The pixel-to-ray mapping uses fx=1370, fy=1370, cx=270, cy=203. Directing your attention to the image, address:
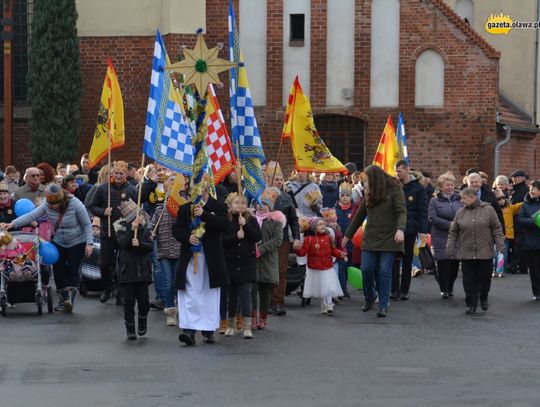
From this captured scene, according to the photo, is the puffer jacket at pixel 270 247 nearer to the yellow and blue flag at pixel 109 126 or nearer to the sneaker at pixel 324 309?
the sneaker at pixel 324 309

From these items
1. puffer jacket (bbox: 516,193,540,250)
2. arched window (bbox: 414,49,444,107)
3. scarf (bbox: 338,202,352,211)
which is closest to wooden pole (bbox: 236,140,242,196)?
scarf (bbox: 338,202,352,211)

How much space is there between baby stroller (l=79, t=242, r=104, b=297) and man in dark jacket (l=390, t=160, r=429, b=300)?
13.3 ft

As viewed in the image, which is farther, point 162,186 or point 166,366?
point 162,186

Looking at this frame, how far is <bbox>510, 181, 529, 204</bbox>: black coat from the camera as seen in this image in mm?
25234

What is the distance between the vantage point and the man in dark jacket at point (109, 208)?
1784 centimetres

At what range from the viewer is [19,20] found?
110 feet

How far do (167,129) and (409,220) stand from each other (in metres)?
4.62

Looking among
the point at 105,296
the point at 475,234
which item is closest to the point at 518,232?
the point at 475,234

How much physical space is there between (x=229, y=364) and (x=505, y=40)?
94.1 feet

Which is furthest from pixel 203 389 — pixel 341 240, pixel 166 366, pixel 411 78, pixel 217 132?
pixel 411 78

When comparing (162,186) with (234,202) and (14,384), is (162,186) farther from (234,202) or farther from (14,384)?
(14,384)

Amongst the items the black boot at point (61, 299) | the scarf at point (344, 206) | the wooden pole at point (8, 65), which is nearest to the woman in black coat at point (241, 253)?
the black boot at point (61, 299)

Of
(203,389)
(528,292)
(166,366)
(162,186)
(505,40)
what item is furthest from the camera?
(505,40)

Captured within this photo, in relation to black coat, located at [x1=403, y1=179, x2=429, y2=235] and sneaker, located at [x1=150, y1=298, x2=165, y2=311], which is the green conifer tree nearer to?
black coat, located at [x1=403, y1=179, x2=429, y2=235]
